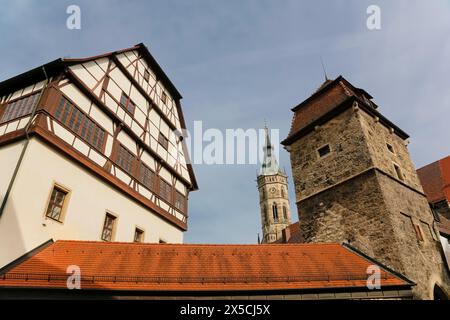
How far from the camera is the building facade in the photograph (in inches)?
358

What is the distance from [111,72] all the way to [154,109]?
3.56 meters

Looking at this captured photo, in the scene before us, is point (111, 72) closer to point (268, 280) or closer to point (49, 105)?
point (49, 105)

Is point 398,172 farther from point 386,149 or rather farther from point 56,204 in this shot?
point 56,204

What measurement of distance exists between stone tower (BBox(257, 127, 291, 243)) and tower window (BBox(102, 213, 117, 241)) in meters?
47.3

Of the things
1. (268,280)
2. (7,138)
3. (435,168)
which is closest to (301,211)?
(268,280)

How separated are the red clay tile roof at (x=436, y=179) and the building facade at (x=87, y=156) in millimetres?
21612

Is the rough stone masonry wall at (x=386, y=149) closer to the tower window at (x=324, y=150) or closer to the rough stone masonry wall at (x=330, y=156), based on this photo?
the rough stone masonry wall at (x=330, y=156)

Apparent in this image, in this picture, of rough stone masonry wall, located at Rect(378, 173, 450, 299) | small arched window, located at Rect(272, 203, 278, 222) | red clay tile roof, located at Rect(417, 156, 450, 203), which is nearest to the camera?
rough stone masonry wall, located at Rect(378, 173, 450, 299)

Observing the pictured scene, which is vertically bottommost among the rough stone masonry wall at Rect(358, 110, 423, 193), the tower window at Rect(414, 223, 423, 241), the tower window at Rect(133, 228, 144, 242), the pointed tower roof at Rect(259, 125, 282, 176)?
the tower window at Rect(414, 223, 423, 241)

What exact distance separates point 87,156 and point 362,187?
11646 millimetres

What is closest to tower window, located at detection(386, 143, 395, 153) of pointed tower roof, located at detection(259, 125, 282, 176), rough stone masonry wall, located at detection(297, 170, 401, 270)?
rough stone masonry wall, located at detection(297, 170, 401, 270)

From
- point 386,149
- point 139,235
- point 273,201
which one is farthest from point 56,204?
point 273,201

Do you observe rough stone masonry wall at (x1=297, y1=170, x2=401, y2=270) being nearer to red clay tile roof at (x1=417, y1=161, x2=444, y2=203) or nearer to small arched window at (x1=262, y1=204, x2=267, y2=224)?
red clay tile roof at (x1=417, y1=161, x2=444, y2=203)
